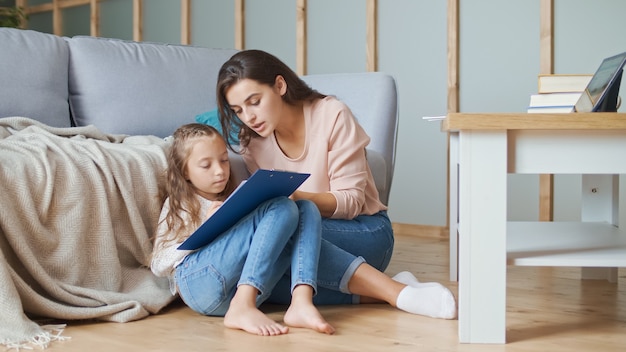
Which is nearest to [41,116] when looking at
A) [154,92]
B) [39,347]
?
[154,92]

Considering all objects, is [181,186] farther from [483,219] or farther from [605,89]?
[605,89]

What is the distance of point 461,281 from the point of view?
1.57 meters

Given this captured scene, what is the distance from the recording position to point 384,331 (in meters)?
1.71

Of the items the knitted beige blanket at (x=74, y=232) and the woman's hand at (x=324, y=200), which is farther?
the woman's hand at (x=324, y=200)

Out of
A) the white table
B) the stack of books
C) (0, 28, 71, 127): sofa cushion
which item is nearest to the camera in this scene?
the white table

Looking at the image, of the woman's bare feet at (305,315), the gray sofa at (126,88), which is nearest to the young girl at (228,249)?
the woman's bare feet at (305,315)

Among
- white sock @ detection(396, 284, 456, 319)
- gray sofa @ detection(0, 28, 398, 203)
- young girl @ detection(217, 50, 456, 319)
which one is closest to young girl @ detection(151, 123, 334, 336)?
young girl @ detection(217, 50, 456, 319)

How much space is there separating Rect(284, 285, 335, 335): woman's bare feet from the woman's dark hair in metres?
0.51

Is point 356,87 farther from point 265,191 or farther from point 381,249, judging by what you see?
point 265,191

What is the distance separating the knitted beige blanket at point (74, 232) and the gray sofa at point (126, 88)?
0.43 meters

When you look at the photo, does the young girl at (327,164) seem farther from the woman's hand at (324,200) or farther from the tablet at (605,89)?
the tablet at (605,89)

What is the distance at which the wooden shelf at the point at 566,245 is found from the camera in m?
1.61

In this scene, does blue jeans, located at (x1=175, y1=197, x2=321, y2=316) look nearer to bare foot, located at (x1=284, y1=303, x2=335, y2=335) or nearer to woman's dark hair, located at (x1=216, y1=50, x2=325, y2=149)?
bare foot, located at (x1=284, y1=303, x2=335, y2=335)

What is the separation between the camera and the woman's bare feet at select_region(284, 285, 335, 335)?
1.68 meters
